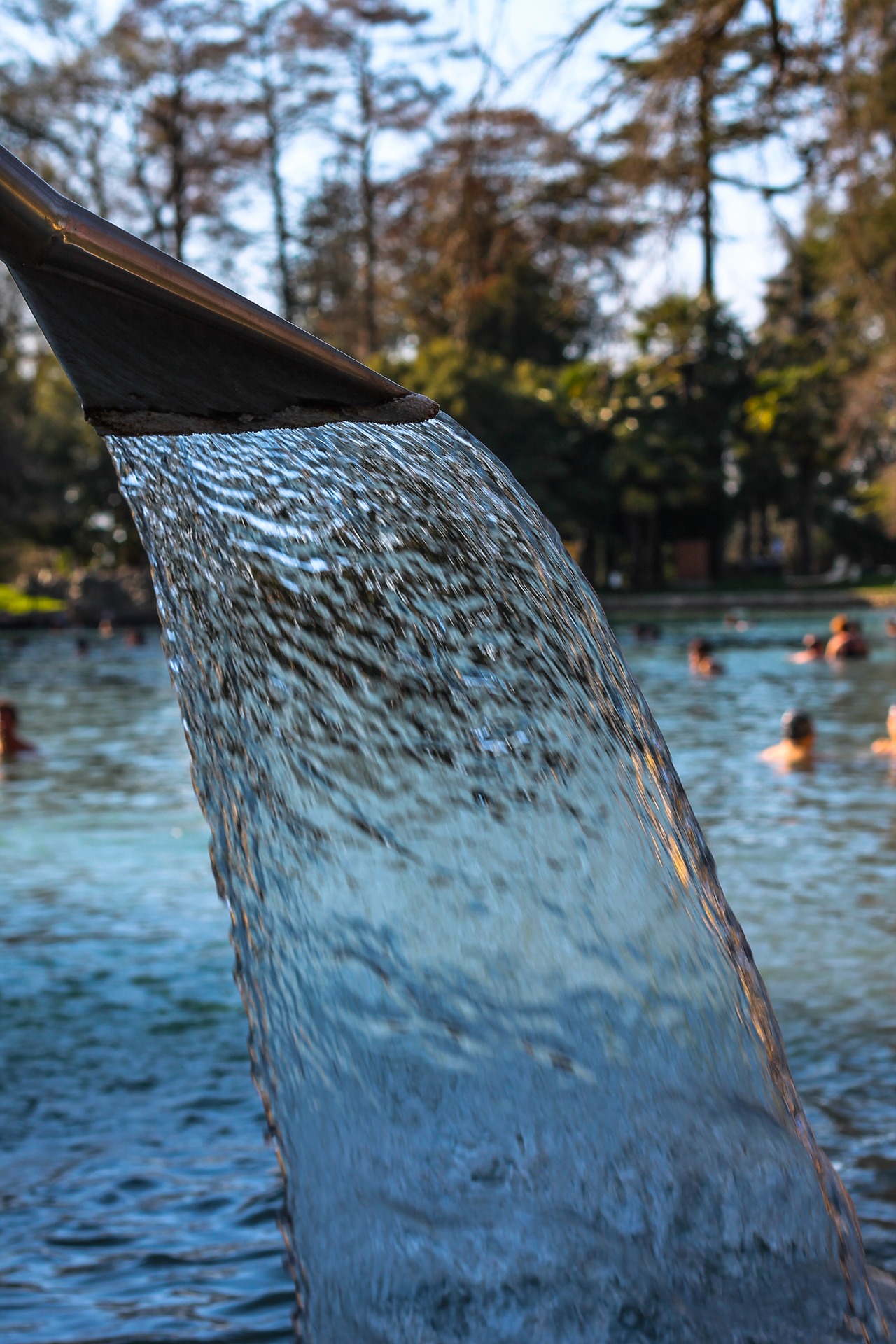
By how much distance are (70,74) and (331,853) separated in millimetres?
29388

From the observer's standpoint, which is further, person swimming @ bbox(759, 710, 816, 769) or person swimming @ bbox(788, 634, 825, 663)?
person swimming @ bbox(788, 634, 825, 663)

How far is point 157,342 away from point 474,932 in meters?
0.88

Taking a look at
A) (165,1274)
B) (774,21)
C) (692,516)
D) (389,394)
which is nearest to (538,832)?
(389,394)

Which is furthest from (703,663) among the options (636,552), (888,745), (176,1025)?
(636,552)

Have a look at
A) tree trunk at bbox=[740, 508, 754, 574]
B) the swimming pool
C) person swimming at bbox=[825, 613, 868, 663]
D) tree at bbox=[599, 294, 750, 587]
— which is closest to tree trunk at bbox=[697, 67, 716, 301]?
the swimming pool

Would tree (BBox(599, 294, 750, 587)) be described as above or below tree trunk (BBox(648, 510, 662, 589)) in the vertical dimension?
above

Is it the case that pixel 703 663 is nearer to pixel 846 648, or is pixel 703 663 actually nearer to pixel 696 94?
pixel 846 648

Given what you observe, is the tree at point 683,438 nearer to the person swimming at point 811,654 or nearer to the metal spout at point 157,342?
the person swimming at point 811,654

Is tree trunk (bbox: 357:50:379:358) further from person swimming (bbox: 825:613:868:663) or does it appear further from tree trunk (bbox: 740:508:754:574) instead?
person swimming (bbox: 825:613:868:663)

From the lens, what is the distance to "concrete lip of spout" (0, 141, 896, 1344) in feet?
5.98

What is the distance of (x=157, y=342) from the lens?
1.38 meters

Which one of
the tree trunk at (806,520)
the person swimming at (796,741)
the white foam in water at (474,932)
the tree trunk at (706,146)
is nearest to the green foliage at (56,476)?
the tree trunk at (806,520)

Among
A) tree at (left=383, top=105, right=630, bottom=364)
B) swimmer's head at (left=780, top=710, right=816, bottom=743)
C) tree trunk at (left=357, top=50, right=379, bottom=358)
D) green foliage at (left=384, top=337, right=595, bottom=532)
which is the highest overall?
tree trunk at (left=357, top=50, right=379, bottom=358)

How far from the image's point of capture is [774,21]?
516 cm
